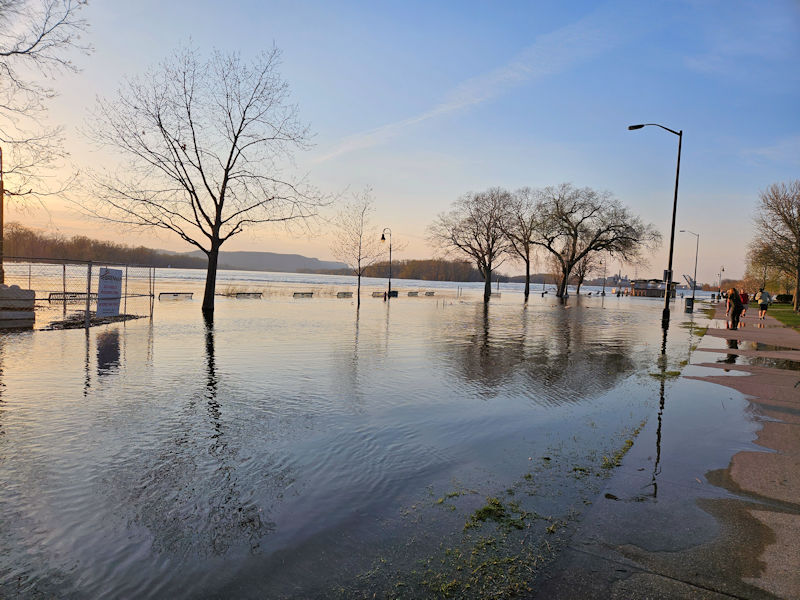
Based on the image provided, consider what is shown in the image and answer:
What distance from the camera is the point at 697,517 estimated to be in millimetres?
4191

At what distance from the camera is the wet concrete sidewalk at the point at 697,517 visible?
3223 millimetres

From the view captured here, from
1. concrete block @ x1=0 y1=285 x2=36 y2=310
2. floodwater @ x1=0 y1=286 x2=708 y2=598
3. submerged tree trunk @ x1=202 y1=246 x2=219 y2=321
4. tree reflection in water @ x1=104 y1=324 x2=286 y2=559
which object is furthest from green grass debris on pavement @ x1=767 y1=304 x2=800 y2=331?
concrete block @ x1=0 y1=285 x2=36 y2=310

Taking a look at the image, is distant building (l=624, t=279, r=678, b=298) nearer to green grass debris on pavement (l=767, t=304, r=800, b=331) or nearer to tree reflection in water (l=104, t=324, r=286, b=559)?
green grass debris on pavement (l=767, t=304, r=800, b=331)

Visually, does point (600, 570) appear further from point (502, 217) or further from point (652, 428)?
point (502, 217)

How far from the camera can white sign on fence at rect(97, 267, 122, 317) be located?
17.7 metres

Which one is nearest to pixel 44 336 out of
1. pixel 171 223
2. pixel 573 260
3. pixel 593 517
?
pixel 171 223

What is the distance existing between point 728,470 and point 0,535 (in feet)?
22.6

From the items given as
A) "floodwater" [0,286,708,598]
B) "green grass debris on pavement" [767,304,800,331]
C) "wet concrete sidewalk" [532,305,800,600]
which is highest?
"green grass debris on pavement" [767,304,800,331]

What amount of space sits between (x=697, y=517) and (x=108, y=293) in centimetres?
1957

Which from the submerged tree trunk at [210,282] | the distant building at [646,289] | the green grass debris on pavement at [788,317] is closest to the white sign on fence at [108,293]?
the submerged tree trunk at [210,282]

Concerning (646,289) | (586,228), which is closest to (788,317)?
(586,228)

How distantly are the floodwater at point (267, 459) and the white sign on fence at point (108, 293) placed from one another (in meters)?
6.43

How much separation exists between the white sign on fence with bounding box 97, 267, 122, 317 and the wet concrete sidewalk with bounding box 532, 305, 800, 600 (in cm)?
1805

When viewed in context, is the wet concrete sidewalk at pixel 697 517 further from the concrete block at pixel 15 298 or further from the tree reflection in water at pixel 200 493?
the concrete block at pixel 15 298
